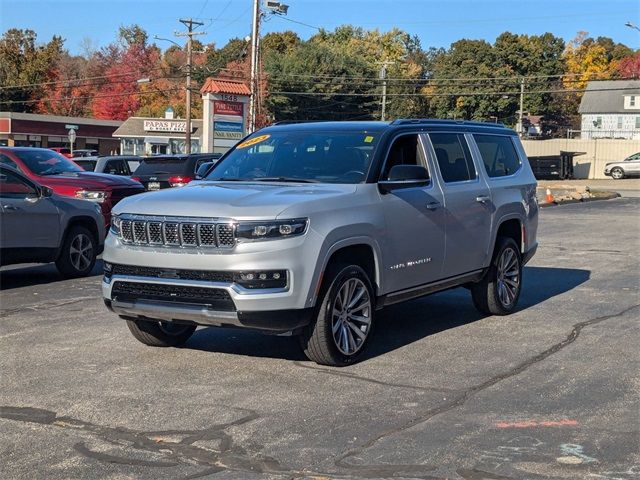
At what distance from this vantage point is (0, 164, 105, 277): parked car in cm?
1106

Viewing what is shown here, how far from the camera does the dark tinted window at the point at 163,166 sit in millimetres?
19969

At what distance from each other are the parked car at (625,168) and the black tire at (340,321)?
180 ft

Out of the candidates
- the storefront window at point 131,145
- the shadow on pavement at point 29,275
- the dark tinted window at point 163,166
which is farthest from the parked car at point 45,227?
the storefront window at point 131,145

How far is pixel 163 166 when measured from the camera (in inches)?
795

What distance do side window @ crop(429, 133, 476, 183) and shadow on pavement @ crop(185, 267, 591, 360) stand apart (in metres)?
1.54

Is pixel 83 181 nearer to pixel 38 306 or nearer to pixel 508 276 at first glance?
pixel 38 306

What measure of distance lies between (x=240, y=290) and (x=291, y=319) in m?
0.45

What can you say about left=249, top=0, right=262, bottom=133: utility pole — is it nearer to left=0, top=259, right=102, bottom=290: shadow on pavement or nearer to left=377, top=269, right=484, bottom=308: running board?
left=0, top=259, right=102, bottom=290: shadow on pavement

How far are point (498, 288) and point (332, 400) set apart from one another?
3.71m

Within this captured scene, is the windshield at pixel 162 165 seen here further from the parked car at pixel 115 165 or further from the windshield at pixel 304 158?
the windshield at pixel 304 158

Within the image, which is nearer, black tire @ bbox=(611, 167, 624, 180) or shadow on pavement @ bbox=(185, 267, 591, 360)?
shadow on pavement @ bbox=(185, 267, 591, 360)

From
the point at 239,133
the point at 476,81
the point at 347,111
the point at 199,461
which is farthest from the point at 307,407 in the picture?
the point at 476,81

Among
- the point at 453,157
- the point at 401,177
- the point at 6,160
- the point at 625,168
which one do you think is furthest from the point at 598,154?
the point at 401,177

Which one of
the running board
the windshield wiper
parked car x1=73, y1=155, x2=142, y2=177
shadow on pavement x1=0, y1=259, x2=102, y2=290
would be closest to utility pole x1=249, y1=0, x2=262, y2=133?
parked car x1=73, y1=155, x2=142, y2=177
